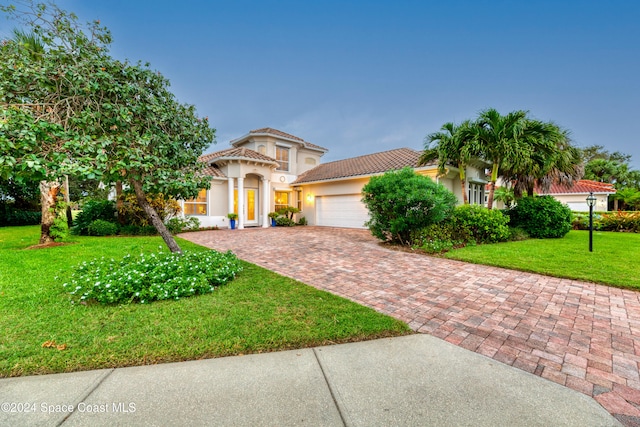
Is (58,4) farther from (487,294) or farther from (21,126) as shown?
(487,294)

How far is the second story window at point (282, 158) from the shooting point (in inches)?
698

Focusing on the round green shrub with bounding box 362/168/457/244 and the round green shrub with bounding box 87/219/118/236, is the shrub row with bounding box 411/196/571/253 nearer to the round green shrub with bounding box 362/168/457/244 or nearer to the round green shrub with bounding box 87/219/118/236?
the round green shrub with bounding box 362/168/457/244

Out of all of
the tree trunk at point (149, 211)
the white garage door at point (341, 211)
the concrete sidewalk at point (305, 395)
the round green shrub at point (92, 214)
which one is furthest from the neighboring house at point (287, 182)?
the concrete sidewalk at point (305, 395)

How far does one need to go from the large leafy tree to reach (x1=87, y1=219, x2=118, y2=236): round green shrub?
8047 mm

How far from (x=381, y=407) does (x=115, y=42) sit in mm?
7015

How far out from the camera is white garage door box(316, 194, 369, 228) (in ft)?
49.5

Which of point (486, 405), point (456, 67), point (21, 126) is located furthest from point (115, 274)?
point (456, 67)

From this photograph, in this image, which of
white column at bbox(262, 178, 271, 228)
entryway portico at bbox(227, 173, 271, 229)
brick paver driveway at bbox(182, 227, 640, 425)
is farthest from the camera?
white column at bbox(262, 178, 271, 228)

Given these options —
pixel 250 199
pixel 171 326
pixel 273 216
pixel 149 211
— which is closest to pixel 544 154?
pixel 171 326

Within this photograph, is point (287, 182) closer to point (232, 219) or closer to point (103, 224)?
point (232, 219)

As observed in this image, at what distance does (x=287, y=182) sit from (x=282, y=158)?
1720mm

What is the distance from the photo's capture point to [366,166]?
15672mm

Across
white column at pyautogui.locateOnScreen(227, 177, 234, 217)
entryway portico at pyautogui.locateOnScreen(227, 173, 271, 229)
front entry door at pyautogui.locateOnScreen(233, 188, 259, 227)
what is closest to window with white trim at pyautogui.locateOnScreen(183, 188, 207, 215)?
white column at pyautogui.locateOnScreen(227, 177, 234, 217)

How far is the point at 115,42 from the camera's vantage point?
191 inches
